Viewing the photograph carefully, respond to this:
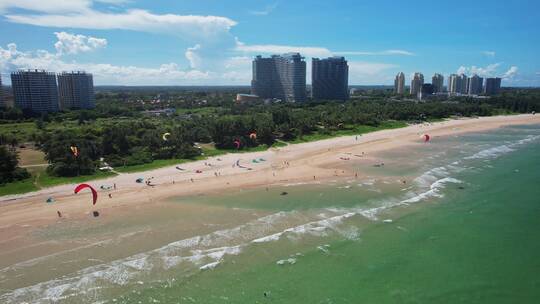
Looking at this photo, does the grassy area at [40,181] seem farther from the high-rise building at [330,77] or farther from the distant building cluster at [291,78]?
the high-rise building at [330,77]

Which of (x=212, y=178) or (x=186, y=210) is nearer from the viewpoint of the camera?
(x=186, y=210)

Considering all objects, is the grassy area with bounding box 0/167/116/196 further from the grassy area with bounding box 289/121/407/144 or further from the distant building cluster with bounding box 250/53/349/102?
the distant building cluster with bounding box 250/53/349/102

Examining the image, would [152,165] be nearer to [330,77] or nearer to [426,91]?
[330,77]

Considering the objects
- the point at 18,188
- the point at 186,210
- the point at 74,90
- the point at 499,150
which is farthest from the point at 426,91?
the point at 18,188

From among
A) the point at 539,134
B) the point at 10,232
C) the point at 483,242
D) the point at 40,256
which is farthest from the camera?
the point at 539,134

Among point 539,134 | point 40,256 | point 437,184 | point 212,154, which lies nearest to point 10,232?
point 40,256

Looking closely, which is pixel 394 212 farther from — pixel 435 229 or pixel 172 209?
pixel 172 209
